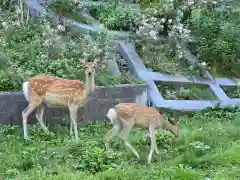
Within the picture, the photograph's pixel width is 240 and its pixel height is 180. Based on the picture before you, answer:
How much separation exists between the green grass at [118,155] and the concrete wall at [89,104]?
1.08ft

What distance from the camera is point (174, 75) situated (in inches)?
579

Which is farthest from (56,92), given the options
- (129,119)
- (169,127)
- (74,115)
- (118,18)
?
(118,18)

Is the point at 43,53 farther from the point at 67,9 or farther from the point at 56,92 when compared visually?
the point at 67,9

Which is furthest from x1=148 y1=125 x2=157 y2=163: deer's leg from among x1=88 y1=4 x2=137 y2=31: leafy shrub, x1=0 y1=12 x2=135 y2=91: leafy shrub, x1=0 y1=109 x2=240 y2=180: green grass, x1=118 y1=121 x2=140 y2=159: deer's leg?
x1=88 y1=4 x2=137 y2=31: leafy shrub

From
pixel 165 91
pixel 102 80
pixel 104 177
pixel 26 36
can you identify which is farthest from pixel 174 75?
pixel 104 177

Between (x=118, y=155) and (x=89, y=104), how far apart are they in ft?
9.04

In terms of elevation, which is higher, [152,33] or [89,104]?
[152,33]

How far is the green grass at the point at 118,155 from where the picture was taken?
31.0ft

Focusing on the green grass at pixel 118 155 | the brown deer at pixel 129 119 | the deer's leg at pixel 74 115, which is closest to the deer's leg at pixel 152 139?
the brown deer at pixel 129 119

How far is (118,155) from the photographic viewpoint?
1024 cm

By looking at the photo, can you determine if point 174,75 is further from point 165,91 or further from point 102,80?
point 102,80

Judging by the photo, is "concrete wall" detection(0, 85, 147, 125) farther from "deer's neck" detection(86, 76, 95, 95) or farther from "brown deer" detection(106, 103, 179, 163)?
"brown deer" detection(106, 103, 179, 163)

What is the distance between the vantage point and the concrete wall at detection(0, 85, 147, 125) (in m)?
12.2

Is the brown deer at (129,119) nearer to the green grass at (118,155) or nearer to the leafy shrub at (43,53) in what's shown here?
the green grass at (118,155)
